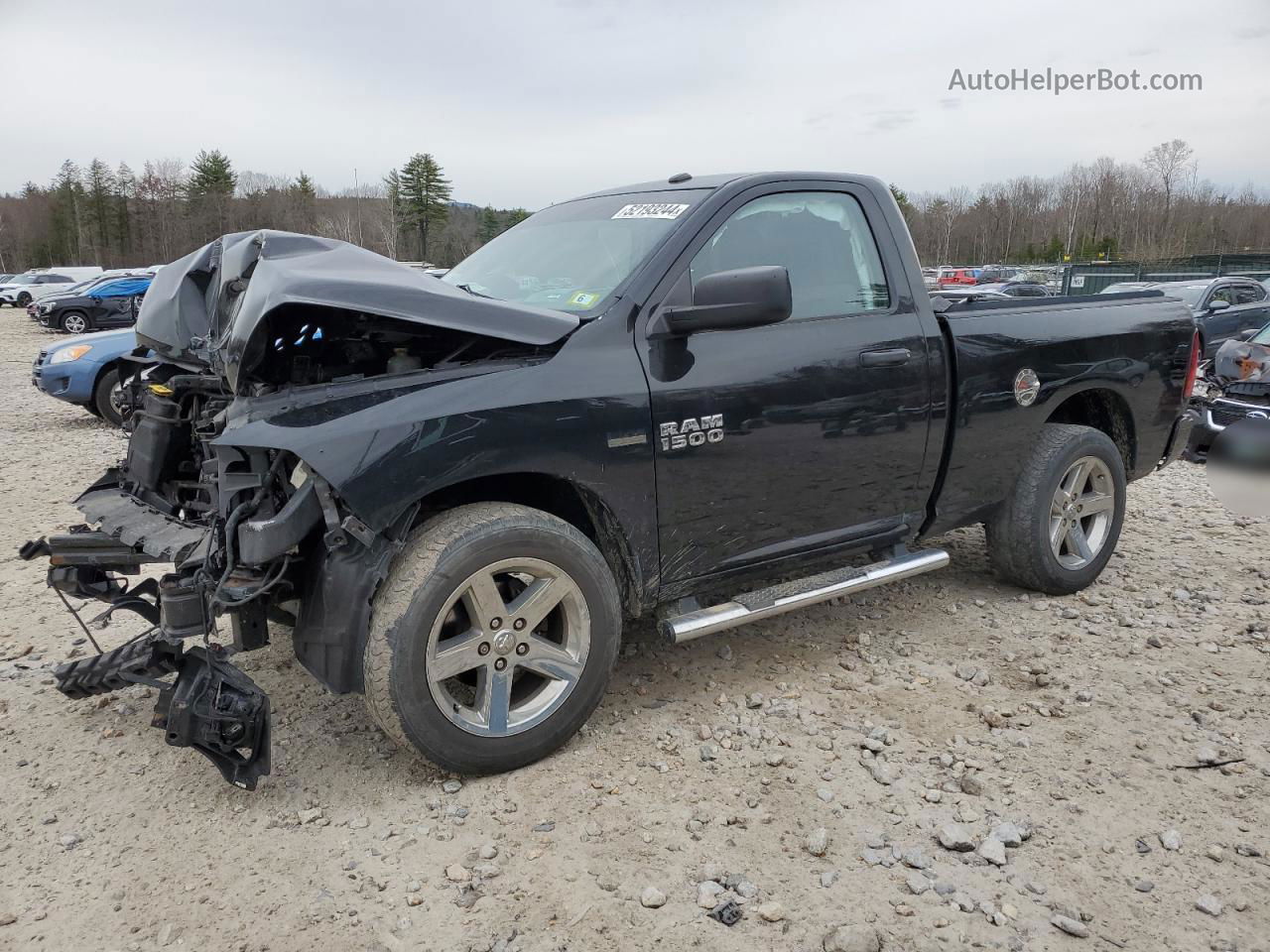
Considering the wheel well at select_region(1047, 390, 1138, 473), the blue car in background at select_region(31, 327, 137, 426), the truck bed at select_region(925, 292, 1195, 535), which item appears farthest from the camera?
the blue car in background at select_region(31, 327, 137, 426)

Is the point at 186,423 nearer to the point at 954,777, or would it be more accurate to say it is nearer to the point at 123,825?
the point at 123,825

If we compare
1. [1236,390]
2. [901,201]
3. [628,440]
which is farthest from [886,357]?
[901,201]

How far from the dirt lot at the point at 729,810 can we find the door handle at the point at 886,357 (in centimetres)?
131

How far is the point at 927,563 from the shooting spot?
3977 mm

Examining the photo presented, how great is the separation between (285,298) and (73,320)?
2597cm

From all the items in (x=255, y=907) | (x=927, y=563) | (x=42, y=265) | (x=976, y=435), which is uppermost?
(x=42, y=265)

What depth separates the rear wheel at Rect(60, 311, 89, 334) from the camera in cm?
2406

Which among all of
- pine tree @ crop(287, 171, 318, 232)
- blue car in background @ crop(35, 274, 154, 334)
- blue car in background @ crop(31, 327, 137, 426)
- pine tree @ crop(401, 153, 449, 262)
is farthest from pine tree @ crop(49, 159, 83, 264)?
blue car in background @ crop(31, 327, 137, 426)

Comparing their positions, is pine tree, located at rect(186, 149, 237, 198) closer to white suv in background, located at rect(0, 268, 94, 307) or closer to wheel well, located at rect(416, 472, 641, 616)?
white suv in background, located at rect(0, 268, 94, 307)

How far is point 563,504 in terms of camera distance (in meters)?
3.32

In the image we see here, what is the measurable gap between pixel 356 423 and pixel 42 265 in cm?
9469

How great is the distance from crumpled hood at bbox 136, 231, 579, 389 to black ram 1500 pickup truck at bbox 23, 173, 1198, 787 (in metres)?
0.01

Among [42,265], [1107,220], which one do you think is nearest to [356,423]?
[1107,220]

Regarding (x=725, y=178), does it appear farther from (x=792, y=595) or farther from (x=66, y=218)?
(x=66, y=218)
